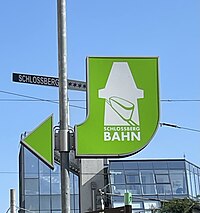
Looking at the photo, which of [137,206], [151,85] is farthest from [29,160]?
[151,85]

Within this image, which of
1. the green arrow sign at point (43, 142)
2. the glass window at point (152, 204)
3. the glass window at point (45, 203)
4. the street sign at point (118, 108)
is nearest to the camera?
the green arrow sign at point (43, 142)

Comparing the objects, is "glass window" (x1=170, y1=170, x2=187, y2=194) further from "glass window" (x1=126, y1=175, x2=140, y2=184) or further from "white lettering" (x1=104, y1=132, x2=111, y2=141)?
"white lettering" (x1=104, y1=132, x2=111, y2=141)

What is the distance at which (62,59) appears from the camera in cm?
776

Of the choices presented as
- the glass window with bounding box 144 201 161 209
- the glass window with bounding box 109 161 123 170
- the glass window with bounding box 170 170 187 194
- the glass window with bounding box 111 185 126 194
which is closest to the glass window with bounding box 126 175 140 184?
the glass window with bounding box 111 185 126 194

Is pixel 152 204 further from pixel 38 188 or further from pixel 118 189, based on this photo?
pixel 38 188

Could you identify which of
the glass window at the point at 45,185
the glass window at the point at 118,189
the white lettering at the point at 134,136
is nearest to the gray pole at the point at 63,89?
the white lettering at the point at 134,136

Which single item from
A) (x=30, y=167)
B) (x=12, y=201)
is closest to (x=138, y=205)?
(x=30, y=167)

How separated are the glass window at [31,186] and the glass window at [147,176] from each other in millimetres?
6766

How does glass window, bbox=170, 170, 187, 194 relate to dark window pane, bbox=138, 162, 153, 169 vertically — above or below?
below

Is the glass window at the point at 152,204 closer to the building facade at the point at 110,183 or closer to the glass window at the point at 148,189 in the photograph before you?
the building facade at the point at 110,183

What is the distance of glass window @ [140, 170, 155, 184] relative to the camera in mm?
44281

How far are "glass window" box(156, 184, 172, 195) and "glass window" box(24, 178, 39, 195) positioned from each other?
7.72 m

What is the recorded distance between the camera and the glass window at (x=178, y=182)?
148 ft

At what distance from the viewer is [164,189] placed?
44.4 m
